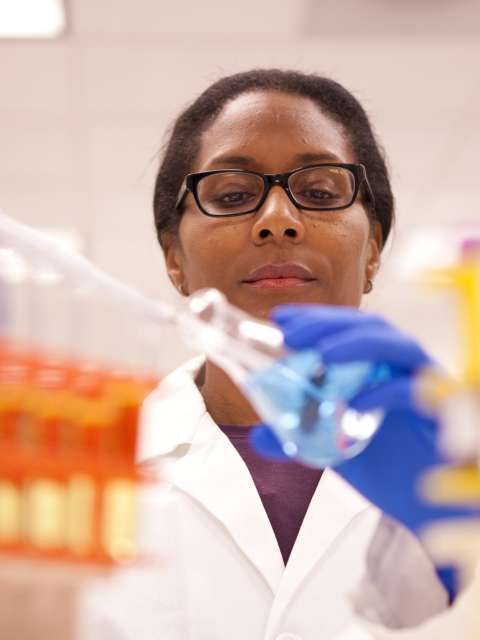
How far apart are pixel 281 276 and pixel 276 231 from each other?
62mm

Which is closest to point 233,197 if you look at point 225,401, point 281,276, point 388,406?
point 281,276

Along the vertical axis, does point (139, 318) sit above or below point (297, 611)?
above

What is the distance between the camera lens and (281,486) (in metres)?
1.28

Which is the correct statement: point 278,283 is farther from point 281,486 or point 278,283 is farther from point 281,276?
point 281,486

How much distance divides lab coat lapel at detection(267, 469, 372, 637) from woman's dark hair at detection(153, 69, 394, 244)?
444 millimetres

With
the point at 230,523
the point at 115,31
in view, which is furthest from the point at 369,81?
the point at 230,523

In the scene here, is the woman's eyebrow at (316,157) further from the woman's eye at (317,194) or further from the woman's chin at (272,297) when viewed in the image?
the woman's chin at (272,297)

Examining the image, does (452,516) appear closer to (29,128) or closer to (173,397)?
(173,397)

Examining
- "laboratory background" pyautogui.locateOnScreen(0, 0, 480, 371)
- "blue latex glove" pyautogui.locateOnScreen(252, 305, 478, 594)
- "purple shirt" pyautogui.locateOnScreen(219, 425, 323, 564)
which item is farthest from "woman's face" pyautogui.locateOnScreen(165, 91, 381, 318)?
"laboratory background" pyautogui.locateOnScreen(0, 0, 480, 371)

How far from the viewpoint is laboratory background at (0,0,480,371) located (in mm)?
2535

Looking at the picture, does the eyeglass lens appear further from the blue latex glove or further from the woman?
the blue latex glove

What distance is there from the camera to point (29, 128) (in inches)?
122

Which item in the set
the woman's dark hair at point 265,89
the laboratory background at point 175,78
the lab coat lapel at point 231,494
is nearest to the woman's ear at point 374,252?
the woman's dark hair at point 265,89

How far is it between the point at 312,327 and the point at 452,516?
0.18 meters
